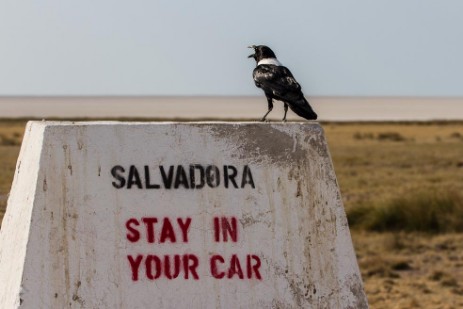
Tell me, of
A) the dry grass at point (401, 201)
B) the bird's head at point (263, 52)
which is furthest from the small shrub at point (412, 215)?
the bird's head at point (263, 52)

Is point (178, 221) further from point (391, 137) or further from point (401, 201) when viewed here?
point (391, 137)

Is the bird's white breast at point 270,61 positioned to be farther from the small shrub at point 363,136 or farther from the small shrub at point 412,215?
the small shrub at point 363,136

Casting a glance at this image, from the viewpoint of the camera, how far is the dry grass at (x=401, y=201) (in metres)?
13.9

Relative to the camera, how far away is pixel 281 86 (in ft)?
22.1

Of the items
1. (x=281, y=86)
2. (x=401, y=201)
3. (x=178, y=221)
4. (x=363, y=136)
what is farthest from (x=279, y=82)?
(x=363, y=136)

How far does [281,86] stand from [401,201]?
12646 mm

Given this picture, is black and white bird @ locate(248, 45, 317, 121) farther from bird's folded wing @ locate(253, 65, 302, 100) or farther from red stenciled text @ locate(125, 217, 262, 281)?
red stenciled text @ locate(125, 217, 262, 281)

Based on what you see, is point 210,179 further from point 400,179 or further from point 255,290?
point 400,179

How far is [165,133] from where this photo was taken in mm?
6301

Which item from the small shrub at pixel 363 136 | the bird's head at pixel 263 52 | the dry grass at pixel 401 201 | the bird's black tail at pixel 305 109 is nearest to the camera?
the bird's black tail at pixel 305 109

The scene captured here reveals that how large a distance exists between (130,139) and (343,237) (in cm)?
121

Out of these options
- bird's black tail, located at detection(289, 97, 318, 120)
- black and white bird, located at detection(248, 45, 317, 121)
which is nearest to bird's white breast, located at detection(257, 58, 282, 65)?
black and white bird, located at detection(248, 45, 317, 121)

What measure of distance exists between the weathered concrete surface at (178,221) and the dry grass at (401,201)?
6.55 metres

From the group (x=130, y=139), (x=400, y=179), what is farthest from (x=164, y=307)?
(x=400, y=179)
